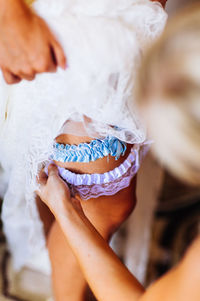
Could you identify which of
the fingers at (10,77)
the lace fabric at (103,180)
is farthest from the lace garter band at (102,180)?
the fingers at (10,77)

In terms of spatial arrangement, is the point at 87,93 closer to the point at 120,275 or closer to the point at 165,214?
the point at 120,275

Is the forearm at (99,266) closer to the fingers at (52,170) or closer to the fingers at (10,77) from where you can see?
the fingers at (52,170)

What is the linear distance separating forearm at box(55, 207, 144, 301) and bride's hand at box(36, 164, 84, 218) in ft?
0.06

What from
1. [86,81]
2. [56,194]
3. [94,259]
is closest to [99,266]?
[94,259]

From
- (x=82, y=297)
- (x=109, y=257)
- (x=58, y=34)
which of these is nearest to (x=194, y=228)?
(x=82, y=297)

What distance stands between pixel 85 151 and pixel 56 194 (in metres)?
0.10

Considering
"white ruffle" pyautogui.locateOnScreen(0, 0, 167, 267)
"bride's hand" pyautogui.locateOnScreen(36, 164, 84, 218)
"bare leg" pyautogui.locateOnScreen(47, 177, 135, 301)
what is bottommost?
"bare leg" pyautogui.locateOnScreen(47, 177, 135, 301)

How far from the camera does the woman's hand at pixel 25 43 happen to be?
1.75ft

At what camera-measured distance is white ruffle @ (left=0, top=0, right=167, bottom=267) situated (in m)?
0.57

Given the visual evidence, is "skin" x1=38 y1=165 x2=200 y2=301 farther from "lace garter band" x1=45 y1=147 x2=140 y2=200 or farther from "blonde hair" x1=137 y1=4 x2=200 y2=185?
"blonde hair" x1=137 y1=4 x2=200 y2=185

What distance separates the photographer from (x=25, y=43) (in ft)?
1.79

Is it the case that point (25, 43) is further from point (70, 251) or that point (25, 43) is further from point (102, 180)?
point (70, 251)

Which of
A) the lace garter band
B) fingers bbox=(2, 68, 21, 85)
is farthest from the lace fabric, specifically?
fingers bbox=(2, 68, 21, 85)

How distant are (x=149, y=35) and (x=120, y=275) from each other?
406 mm
